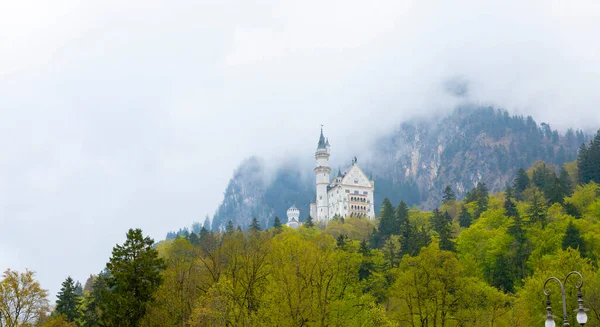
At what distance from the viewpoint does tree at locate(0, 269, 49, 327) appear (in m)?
Result: 53.3

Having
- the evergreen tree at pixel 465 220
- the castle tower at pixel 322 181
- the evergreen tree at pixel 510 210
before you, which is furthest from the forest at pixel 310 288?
the castle tower at pixel 322 181

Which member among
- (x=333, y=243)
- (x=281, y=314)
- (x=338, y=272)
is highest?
(x=333, y=243)

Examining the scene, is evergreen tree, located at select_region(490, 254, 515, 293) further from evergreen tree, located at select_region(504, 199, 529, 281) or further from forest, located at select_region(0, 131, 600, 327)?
evergreen tree, located at select_region(504, 199, 529, 281)

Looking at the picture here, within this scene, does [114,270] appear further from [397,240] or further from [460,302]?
[397,240]

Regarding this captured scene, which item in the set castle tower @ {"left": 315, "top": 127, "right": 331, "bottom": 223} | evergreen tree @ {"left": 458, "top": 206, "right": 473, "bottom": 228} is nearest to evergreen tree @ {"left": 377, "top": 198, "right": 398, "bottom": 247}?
evergreen tree @ {"left": 458, "top": 206, "right": 473, "bottom": 228}

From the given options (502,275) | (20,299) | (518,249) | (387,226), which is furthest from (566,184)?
(20,299)

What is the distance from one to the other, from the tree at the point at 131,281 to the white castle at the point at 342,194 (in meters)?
100

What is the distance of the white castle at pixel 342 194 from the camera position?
155250mm

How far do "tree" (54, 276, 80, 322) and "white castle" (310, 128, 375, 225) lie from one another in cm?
8652

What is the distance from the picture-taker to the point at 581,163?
10431 centimetres

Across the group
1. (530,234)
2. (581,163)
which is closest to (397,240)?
(530,234)

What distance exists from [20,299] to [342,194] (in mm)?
107503

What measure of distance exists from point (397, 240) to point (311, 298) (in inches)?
1617

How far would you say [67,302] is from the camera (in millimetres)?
69875
